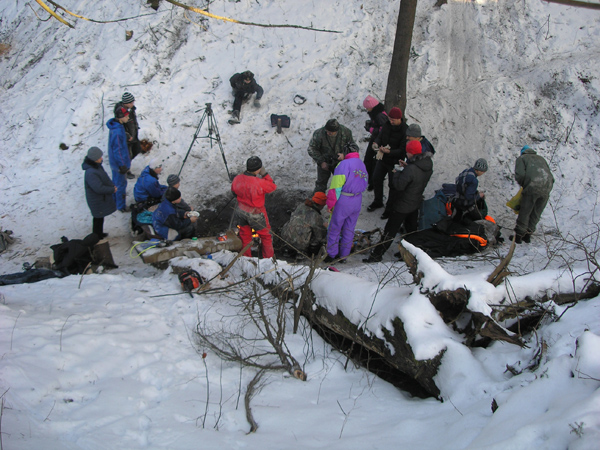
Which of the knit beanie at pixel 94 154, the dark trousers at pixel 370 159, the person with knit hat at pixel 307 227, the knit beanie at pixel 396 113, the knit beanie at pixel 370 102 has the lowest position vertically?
the person with knit hat at pixel 307 227

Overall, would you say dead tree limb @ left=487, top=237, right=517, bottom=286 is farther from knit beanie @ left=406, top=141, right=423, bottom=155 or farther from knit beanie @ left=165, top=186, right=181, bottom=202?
knit beanie @ left=165, top=186, right=181, bottom=202

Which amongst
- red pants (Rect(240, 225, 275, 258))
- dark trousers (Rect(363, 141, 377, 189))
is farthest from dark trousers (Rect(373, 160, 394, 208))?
red pants (Rect(240, 225, 275, 258))

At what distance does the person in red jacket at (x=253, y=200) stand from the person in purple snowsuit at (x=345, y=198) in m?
0.99

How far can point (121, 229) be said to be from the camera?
6.82 m

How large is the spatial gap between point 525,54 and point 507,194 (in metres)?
3.41

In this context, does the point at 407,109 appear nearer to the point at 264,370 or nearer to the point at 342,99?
the point at 342,99

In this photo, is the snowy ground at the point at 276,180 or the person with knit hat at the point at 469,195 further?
the person with knit hat at the point at 469,195

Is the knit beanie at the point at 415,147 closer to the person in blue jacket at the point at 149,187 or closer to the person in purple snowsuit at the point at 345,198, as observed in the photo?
the person in purple snowsuit at the point at 345,198

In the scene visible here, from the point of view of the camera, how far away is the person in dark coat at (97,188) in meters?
5.82

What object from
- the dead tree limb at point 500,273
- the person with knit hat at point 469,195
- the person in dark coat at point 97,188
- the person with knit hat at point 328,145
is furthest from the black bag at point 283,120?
the dead tree limb at point 500,273

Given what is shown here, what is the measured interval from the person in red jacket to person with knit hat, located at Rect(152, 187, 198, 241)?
796 millimetres

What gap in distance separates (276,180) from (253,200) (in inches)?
88.8

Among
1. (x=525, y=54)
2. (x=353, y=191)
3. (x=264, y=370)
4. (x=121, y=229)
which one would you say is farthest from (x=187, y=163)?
(x=525, y=54)

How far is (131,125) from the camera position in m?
7.20
